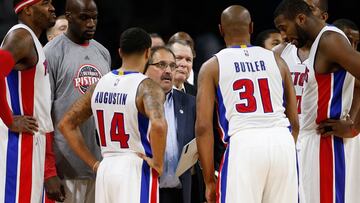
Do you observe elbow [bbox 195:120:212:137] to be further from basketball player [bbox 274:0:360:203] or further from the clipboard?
basketball player [bbox 274:0:360:203]

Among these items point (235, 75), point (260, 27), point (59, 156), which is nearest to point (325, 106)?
point (235, 75)

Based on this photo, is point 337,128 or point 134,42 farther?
point 337,128

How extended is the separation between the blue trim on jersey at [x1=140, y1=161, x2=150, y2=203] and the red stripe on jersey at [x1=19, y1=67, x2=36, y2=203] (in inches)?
34.3

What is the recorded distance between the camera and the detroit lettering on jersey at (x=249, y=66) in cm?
524

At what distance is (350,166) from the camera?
5762 millimetres

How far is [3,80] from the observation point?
4.98 metres

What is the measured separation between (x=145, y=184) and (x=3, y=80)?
1.18 meters

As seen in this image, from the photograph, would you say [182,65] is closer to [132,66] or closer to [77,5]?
[77,5]

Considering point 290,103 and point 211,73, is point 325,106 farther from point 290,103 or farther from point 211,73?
point 211,73

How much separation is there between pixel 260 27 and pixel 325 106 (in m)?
4.50

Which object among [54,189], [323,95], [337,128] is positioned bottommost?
[54,189]

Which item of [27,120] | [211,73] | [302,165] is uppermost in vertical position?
[211,73]

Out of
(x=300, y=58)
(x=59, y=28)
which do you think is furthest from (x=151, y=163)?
(x=59, y=28)

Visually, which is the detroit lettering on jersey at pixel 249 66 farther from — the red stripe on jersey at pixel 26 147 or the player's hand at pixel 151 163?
the red stripe on jersey at pixel 26 147
